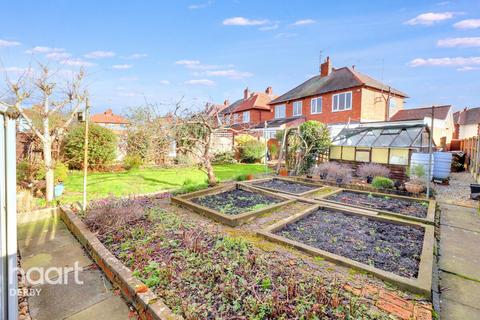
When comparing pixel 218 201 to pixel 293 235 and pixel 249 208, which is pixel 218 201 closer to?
pixel 249 208

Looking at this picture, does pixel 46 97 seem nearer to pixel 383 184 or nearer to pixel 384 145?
pixel 383 184

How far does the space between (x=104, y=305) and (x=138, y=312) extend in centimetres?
51

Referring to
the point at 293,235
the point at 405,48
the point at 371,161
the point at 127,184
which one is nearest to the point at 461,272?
the point at 293,235

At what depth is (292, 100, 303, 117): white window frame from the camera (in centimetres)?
2482

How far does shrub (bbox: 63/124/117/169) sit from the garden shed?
11303mm

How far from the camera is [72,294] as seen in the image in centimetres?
281

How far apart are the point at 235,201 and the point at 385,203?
4090 mm

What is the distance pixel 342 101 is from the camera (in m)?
21.0

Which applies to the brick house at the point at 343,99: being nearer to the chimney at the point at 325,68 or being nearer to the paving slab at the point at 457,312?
the chimney at the point at 325,68

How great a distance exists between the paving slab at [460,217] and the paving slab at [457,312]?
3297 mm

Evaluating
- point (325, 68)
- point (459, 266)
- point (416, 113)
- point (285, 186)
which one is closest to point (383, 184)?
point (285, 186)

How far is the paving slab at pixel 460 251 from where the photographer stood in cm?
335

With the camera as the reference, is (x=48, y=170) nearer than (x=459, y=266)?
No

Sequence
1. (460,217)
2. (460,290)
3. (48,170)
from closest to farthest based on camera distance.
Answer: (460,290)
(460,217)
(48,170)
